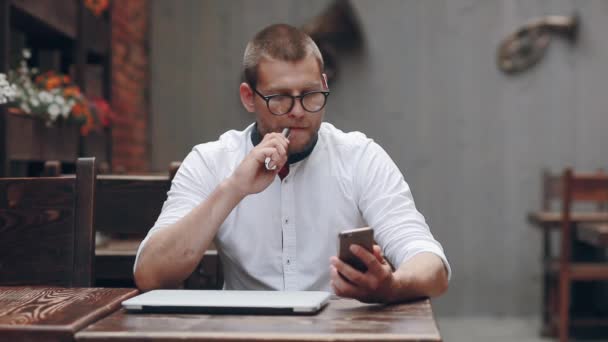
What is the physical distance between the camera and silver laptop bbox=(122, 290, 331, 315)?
3.66 ft

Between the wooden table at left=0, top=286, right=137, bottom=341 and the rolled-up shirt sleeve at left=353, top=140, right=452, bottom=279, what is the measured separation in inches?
21.5

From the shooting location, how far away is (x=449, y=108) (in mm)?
5176

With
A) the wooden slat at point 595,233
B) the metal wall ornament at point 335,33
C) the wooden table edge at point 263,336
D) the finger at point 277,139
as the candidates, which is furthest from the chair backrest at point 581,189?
the wooden table edge at point 263,336

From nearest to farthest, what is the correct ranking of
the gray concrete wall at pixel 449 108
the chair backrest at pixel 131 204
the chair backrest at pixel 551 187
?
1. the chair backrest at pixel 131 204
2. the chair backrest at pixel 551 187
3. the gray concrete wall at pixel 449 108

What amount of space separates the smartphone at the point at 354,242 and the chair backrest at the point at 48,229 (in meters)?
0.59

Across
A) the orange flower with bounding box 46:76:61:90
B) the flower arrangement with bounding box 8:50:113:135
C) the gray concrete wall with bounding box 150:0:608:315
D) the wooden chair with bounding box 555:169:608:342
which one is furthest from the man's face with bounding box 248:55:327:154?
the gray concrete wall with bounding box 150:0:608:315

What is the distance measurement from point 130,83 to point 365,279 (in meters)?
4.00

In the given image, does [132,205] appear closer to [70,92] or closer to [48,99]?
[48,99]

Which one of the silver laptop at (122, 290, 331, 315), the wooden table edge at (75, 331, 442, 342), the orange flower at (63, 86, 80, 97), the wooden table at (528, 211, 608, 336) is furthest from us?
the wooden table at (528, 211, 608, 336)

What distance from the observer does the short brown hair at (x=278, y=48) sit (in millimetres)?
1718

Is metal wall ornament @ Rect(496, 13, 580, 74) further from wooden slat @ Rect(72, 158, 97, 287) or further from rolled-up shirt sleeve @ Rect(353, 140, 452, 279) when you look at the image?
wooden slat @ Rect(72, 158, 97, 287)

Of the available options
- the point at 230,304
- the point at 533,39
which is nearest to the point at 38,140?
the point at 230,304

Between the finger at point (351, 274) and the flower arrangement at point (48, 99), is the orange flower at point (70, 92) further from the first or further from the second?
the finger at point (351, 274)

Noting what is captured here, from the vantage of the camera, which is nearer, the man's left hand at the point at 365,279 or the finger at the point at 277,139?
the man's left hand at the point at 365,279
